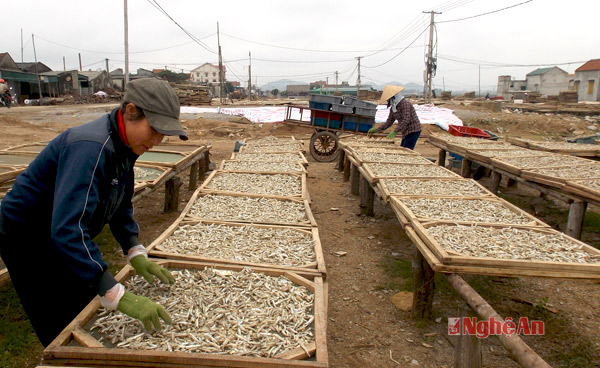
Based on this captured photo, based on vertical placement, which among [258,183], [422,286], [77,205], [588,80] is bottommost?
[422,286]

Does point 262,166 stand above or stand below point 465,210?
above

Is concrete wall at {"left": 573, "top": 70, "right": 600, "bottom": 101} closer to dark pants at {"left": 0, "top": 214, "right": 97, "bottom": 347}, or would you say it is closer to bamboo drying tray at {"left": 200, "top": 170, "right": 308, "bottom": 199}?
bamboo drying tray at {"left": 200, "top": 170, "right": 308, "bottom": 199}

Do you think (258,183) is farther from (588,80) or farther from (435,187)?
(588,80)

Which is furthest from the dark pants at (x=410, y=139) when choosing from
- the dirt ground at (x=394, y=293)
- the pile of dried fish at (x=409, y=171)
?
the pile of dried fish at (x=409, y=171)

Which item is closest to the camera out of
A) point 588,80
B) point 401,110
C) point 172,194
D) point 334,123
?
point 172,194

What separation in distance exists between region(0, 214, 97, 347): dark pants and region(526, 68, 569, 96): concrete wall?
171 feet

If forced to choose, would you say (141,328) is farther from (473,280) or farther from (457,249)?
(473,280)

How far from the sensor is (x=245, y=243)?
2.97m

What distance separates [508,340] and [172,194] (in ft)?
16.4

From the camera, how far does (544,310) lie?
3.77 metres

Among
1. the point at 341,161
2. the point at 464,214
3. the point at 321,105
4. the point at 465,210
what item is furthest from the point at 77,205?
the point at 321,105

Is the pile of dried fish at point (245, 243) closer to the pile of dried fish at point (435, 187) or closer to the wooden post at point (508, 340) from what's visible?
the wooden post at point (508, 340)

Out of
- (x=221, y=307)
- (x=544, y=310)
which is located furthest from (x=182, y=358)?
(x=544, y=310)

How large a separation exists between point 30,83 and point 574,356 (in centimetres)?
3815
